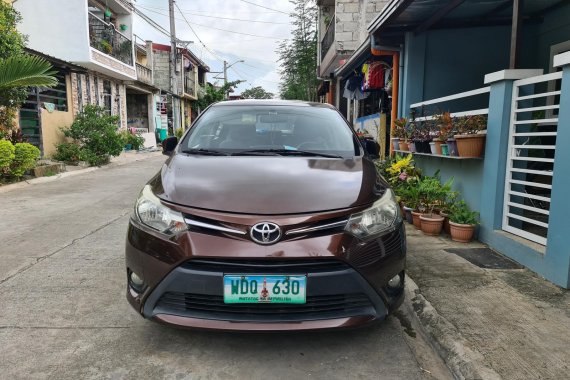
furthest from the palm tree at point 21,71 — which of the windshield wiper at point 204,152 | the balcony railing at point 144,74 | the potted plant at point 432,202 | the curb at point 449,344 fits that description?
the balcony railing at point 144,74

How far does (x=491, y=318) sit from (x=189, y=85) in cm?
3582

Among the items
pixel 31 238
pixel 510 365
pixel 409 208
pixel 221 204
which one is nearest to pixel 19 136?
pixel 31 238

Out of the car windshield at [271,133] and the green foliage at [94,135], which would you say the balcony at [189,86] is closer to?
the green foliage at [94,135]

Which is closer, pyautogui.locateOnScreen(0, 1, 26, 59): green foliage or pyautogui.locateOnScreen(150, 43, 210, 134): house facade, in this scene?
pyautogui.locateOnScreen(0, 1, 26, 59): green foliage

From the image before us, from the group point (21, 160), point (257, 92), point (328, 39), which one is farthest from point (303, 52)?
point (257, 92)

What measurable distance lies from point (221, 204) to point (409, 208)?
3669mm

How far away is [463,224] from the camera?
4637 millimetres

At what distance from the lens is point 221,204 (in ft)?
8.00

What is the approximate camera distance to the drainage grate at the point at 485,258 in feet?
12.8

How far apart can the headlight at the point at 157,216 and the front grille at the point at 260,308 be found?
359 mm

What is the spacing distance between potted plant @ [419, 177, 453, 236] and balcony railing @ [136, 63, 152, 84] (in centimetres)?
2056

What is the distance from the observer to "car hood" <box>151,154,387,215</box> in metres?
2.45

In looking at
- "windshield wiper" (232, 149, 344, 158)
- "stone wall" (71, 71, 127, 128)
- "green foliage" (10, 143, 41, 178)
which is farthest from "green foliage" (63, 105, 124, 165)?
"windshield wiper" (232, 149, 344, 158)

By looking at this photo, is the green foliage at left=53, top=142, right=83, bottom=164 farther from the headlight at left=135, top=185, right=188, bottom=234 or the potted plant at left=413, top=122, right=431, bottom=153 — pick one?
the headlight at left=135, top=185, right=188, bottom=234
